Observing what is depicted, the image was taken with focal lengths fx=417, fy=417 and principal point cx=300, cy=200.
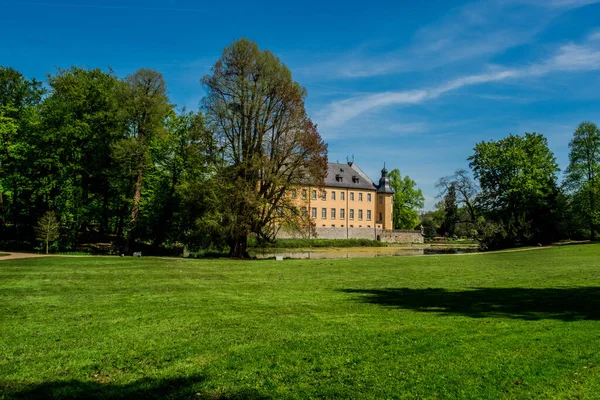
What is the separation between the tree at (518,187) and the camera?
154 feet

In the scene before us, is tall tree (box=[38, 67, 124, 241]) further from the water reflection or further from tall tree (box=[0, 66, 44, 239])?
the water reflection

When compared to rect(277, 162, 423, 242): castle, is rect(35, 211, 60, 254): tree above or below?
below

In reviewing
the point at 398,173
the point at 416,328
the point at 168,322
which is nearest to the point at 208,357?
the point at 168,322

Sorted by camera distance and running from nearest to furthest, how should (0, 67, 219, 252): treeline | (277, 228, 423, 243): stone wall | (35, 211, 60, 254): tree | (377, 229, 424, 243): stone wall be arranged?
(35, 211, 60, 254): tree → (0, 67, 219, 252): treeline → (277, 228, 423, 243): stone wall → (377, 229, 424, 243): stone wall

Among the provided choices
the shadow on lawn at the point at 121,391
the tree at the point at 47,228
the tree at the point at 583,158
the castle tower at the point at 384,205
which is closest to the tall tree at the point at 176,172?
the tree at the point at 47,228

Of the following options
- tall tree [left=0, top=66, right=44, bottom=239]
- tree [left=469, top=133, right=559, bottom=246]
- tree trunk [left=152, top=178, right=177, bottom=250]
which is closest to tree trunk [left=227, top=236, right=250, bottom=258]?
tree trunk [left=152, top=178, right=177, bottom=250]

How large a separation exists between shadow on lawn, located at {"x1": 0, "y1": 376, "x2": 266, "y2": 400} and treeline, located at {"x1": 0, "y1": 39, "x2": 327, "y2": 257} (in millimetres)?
22981

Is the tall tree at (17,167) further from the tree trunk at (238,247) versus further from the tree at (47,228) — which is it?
the tree trunk at (238,247)

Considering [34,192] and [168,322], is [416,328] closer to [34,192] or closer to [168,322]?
[168,322]

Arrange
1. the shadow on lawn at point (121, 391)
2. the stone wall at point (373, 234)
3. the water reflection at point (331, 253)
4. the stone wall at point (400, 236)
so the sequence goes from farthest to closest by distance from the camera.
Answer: the stone wall at point (400, 236)
the stone wall at point (373, 234)
the water reflection at point (331, 253)
the shadow on lawn at point (121, 391)

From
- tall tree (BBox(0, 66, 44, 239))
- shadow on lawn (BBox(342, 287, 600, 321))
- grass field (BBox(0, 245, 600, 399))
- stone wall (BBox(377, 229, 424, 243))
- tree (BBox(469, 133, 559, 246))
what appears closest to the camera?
grass field (BBox(0, 245, 600, 399))

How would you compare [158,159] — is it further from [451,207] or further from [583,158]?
[583,158]

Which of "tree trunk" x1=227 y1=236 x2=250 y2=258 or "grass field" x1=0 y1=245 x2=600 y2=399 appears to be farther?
"tree trunk" x1=227 y1=236 x2=250 y2=258

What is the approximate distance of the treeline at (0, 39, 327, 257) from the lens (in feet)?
99.1
